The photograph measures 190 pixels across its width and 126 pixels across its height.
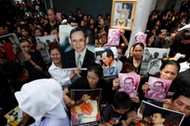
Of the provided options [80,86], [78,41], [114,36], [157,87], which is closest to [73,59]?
[78,41]

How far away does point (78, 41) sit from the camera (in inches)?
65.3

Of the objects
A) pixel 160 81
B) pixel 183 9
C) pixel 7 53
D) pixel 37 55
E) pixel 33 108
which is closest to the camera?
pixel 33 108

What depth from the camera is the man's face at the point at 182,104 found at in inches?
47.2

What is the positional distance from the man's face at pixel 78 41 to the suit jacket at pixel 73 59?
6 cm

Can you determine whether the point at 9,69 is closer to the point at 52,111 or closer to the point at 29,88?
the point at 29,88

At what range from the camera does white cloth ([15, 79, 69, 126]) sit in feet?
3.27

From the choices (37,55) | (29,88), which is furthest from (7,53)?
(29,88)

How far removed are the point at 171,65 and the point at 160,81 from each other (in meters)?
0.27

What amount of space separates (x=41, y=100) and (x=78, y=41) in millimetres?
857

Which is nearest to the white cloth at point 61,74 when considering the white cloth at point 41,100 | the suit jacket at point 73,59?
the suit jacket at point 73,59

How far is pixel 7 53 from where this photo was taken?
84.0 inches

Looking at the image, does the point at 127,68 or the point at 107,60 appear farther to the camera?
the point at 127,68

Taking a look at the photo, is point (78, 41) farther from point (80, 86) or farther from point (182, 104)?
point (182, 104)

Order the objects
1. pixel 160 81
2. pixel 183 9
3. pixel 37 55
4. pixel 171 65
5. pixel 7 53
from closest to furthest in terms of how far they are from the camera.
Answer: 1. pixel 160 81
2. pixel 171 65
3. pixel 7 53
4. pixel 37 55
5. pixel 183 9
